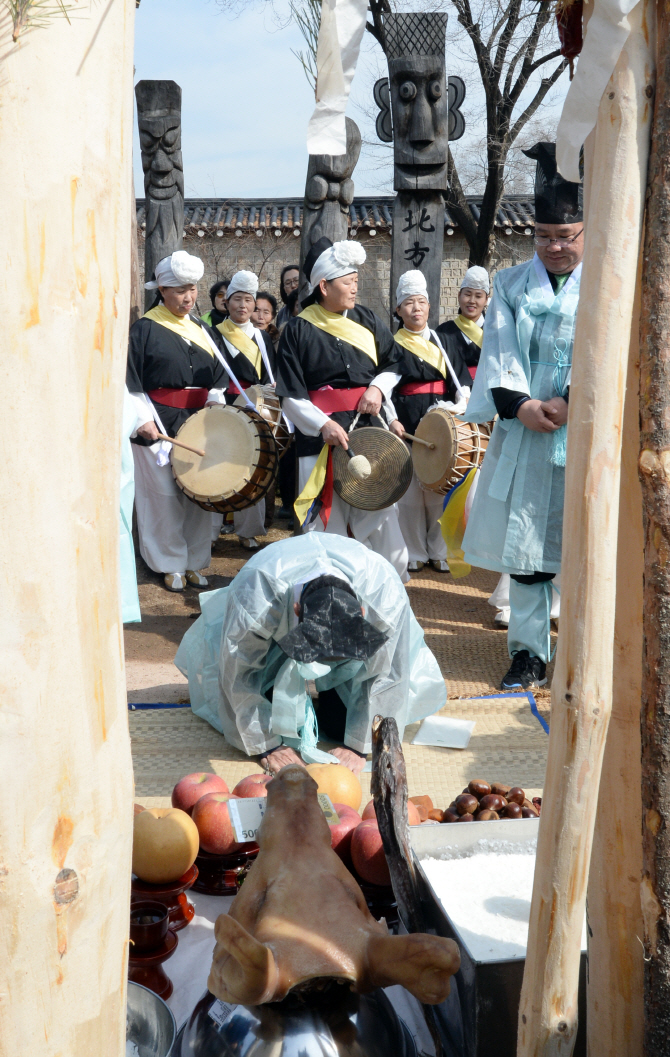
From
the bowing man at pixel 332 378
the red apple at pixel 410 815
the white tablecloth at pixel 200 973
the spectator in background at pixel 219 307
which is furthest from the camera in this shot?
the spectator in background at pixel 219 307

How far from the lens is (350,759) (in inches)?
122

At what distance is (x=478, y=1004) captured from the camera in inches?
57.1

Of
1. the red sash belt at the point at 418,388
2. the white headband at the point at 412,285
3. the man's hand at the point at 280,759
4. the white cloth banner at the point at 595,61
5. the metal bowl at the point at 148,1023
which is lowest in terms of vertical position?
the man's hand at the point at 280,759

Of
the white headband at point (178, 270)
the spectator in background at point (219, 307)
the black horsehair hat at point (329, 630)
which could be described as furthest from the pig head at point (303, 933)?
the spectator in background at point (219, 307)

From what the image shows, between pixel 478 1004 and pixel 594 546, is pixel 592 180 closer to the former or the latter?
pixel 594 546

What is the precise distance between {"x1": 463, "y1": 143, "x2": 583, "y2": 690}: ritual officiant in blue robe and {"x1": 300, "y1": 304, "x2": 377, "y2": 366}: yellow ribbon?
47.9 inches

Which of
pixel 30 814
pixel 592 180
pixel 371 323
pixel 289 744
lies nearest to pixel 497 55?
pixel 371 323

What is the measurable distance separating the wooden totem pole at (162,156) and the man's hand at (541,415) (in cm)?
416

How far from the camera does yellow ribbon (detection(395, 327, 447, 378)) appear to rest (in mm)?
6090

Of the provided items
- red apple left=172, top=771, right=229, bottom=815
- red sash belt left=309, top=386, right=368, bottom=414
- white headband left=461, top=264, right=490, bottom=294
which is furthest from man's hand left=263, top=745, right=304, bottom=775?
white headband left=461, top=264, right=490, bottom=294

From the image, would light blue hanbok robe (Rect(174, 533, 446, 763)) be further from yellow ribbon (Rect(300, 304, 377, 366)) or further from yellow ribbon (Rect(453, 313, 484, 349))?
yellow ribbon (Rect(453, 313, 484, 349))

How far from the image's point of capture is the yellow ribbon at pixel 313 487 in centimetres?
477

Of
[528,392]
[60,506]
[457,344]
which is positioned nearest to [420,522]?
[457,344]

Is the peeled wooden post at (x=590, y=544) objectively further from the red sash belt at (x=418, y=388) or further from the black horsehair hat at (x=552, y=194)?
the red sash belt at (x=418, y=388)
